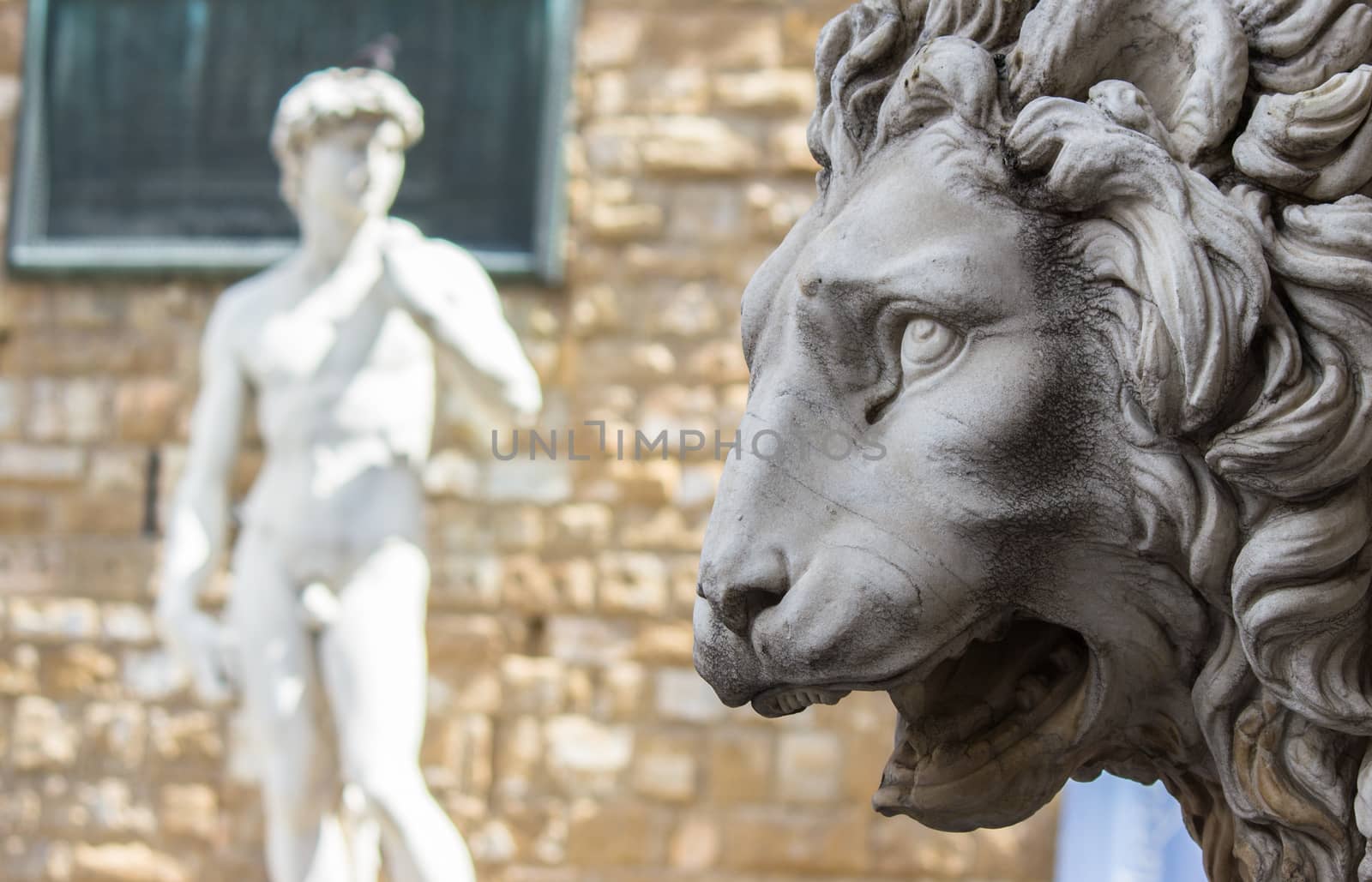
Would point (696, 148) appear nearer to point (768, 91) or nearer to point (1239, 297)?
point (768, 91)

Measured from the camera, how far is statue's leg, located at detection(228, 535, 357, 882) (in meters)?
3.86

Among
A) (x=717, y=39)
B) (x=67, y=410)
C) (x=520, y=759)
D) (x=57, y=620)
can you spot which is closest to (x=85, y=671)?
(x=57, y=620)

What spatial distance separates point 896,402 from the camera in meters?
0.79

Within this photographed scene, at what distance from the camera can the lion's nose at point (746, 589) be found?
0.79 meters

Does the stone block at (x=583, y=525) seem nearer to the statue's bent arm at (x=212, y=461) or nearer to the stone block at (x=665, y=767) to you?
the stone block at (x=665, y=767)

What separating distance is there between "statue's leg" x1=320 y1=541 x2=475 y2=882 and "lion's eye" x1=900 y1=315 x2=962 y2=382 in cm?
313

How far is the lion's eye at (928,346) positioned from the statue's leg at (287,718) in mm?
3197

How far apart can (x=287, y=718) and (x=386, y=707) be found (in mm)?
181

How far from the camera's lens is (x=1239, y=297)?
2.40ft

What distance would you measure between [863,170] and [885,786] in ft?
0.82

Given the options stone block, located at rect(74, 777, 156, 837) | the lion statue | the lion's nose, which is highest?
the lion statue

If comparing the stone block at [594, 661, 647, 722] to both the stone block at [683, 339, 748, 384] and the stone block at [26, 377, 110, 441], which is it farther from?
the stone block at [26, 377, 110, 441]

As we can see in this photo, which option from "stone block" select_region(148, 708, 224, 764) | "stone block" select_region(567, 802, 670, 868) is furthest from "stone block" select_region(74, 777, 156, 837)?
"stone block" select_region(567, 802, 670, 868)

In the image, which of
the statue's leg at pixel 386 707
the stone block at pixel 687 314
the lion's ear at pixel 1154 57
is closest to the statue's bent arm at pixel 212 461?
the statue's leg at pixel 386 707
